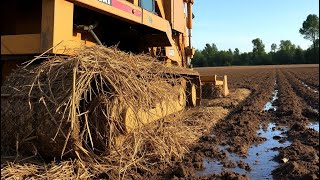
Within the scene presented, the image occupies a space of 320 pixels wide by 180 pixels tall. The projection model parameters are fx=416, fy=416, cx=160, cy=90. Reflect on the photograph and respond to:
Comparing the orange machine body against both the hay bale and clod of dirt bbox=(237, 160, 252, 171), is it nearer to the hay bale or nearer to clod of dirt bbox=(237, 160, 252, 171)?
clod of dirt bbox=(237, 160, 252, 171)

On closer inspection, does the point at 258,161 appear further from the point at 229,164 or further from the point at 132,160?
the point at 132,160

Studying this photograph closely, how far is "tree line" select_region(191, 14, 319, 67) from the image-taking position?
95375mm

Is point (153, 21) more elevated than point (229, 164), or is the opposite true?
point (153, 21)

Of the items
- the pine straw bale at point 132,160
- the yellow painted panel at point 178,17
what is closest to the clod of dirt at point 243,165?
the pine straw bale at point 132,160

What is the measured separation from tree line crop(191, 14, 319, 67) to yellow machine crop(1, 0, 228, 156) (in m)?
85.8

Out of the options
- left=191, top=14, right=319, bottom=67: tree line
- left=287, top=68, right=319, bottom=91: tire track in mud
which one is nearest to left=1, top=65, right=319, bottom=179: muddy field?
left=287, top=68, right=319, bottom=91: tire track in mud

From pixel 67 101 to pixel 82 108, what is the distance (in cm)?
40

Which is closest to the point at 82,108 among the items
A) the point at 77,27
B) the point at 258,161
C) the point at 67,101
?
the point at 67,101

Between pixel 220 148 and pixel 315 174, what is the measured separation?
213 centimetres

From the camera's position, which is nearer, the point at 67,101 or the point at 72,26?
the point at 67,101

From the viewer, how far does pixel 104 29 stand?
23.4ft

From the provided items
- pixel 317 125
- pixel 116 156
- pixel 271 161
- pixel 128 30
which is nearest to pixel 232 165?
pixel 271 161

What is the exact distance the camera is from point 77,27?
19.2 feet

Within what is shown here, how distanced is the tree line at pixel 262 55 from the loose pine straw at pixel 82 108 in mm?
88773
